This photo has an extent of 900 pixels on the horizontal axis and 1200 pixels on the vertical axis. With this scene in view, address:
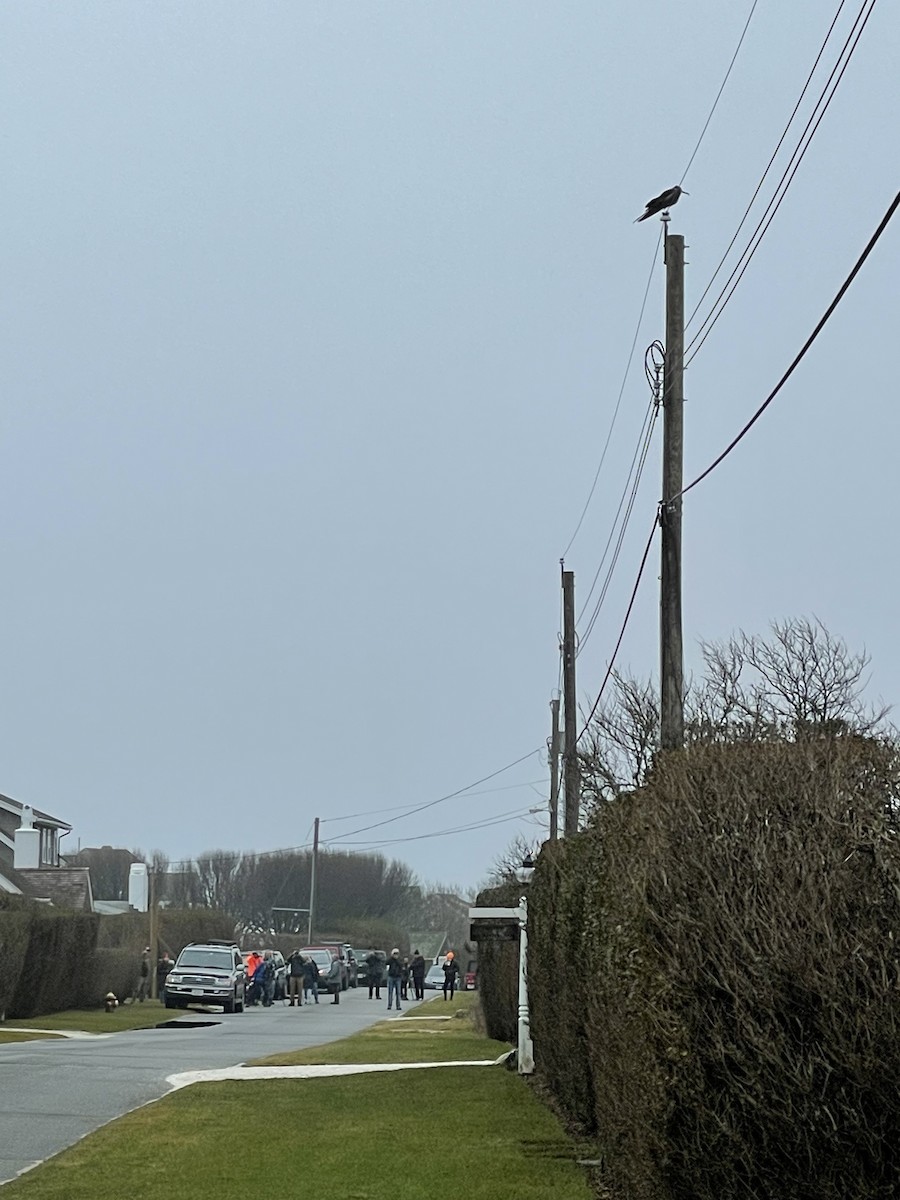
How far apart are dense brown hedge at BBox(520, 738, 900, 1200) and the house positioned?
50.2 m

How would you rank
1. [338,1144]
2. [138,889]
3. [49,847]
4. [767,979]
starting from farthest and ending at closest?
[49,847], [138,889], [338,1144], [767,979]

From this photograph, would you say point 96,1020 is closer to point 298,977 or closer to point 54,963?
point 54,963

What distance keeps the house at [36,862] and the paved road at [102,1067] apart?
21.2 meters

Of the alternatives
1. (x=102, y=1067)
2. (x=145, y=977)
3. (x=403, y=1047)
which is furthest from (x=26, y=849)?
(x=102, y=1067)

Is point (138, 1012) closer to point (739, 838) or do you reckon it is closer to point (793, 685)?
point (793, 685)

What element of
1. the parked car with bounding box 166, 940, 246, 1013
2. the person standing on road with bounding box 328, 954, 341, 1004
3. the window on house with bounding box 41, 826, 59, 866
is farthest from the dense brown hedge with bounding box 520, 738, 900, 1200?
the window on house with bounding box 41, 826, 59, 866

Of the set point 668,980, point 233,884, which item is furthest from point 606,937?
point 233,884

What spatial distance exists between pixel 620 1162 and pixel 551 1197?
1051mm

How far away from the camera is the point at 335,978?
56.6 meters

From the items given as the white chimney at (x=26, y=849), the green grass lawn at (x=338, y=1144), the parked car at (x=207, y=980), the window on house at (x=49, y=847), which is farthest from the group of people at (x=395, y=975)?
the green grass lawn at (x=338, y=1144)

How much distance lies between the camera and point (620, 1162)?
9430mm

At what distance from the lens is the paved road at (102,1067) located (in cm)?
1423

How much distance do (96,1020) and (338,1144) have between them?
1028 inches

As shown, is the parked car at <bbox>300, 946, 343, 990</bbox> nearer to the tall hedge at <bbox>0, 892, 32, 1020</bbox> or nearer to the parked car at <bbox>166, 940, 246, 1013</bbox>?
the parked car at <bbox>166, 940, 246, 1013</bbox>
